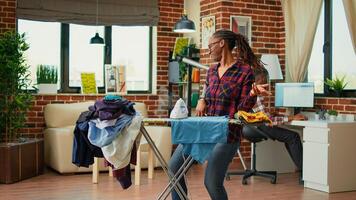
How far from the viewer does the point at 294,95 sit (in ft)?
21.5

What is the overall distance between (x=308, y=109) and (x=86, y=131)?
4242mm

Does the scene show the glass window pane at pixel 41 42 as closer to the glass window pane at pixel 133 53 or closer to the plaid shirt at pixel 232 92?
the glass window pane at pixel 133 53

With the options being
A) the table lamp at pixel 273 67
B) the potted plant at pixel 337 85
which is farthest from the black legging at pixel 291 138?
the table lamp at pixel 273 67

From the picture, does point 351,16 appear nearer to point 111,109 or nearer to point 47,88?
point 111,109

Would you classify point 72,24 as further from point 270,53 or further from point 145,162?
point 270,53

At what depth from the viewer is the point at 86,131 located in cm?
326

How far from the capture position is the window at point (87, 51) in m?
7.54


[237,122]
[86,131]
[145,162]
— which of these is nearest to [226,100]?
[237,122]

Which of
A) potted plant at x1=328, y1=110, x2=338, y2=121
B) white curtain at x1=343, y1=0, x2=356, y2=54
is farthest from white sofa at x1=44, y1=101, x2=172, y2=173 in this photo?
white curtain at x1=343, y1=0, x2=356, y2=54

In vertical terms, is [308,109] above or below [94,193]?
above

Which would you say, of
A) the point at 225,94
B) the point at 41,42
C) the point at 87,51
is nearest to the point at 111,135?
the point at 225,94

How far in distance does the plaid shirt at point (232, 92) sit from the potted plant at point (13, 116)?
3.31 m

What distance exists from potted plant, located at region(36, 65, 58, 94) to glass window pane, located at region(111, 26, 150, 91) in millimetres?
1029

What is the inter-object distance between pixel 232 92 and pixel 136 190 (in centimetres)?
248
